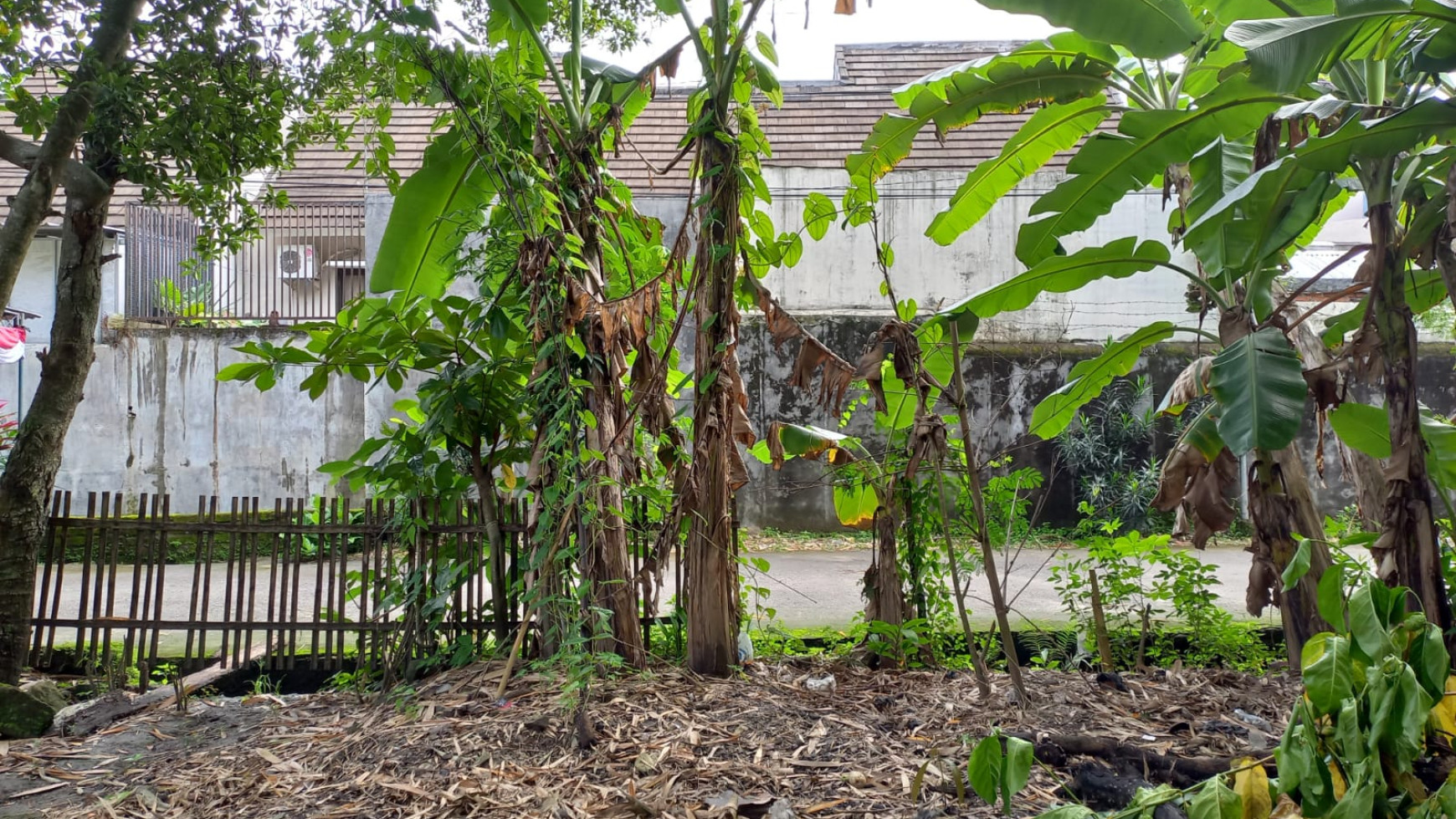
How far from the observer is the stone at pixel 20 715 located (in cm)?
418

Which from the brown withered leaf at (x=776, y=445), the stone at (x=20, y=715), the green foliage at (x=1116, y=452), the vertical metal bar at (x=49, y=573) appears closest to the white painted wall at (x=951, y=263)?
the green foliage at (x=1116, y=452)

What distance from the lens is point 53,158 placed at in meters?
3.92

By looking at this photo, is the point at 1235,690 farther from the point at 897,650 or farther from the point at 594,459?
the point at 594,459

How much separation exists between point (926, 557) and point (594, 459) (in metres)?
1.80

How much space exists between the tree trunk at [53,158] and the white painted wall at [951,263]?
28.3ft

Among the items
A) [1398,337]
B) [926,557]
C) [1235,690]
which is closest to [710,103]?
[926,557]

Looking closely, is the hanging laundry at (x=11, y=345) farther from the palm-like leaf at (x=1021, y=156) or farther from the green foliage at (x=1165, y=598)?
the green foliage at (x=1165, y=598)

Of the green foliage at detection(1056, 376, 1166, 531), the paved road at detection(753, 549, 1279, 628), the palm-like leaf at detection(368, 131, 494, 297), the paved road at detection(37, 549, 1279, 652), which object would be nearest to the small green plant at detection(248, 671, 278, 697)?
the paved road at detection(37, 549, 1279, 652)

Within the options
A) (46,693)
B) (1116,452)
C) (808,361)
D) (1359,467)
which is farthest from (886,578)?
(1116,452)

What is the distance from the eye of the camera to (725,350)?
154 inches

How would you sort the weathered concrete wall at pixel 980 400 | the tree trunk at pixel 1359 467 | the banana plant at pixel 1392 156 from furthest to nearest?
1. the weathered concrete wall at pixel 980 400
2. the tree trunk at pixel 1359 467
3. the banana plant at pixel 1392 156

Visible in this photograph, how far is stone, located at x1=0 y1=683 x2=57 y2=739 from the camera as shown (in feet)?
13.7

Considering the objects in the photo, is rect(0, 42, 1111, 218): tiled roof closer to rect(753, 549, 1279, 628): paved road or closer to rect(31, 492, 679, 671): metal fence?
rect(753, 549, 1279, 628): paved road

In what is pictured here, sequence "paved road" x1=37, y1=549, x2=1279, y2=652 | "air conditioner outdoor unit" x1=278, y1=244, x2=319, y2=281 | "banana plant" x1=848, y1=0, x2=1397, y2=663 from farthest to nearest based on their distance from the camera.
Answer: "air conditioner outdoor unit" x1=278, y1=244, x2=319, y2=281 → "paved road" x1=37, y1=549, x2=1279, y2=652 → "banana plant" x1=848, y1=0, x2=1397, y2=663
